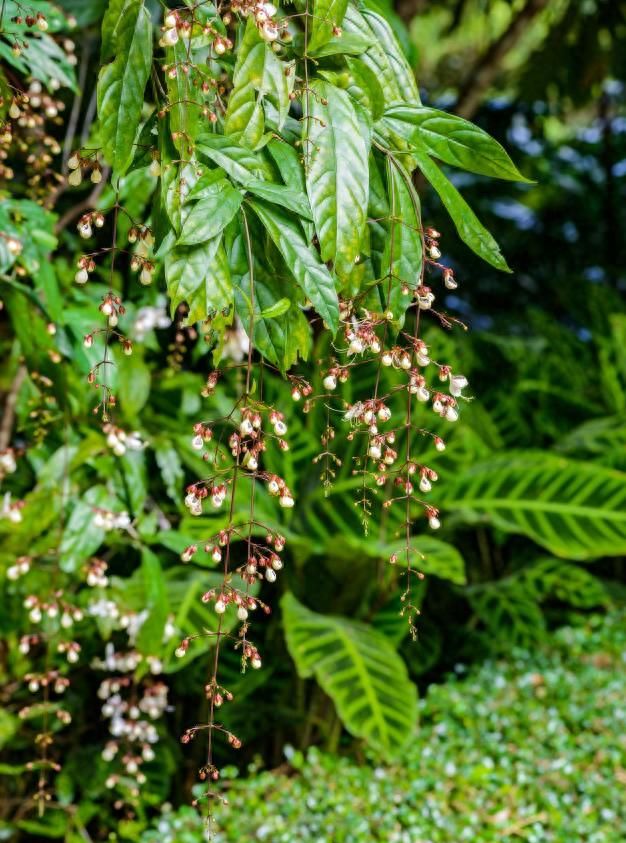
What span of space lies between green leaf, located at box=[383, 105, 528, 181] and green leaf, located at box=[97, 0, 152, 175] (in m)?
0.23

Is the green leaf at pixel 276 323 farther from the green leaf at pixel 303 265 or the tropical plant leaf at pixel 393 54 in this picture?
the tropical plant leaf at pixel 393 54

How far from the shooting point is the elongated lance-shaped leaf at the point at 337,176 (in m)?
0.84

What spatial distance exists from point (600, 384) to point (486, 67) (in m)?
1.22

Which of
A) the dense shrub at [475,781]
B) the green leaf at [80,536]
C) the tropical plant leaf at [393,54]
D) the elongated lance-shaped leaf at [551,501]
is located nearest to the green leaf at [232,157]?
the tropical plant leaf at [393,54]

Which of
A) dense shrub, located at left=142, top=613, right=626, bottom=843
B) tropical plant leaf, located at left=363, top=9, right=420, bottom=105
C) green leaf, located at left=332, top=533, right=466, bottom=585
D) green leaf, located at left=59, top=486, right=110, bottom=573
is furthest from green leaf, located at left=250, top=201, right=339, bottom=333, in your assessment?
dense shrub, located at left=142, top=613, right=626, bottom=843

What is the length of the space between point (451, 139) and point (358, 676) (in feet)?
4.90

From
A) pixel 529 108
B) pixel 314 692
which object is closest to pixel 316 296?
pixel 314 692

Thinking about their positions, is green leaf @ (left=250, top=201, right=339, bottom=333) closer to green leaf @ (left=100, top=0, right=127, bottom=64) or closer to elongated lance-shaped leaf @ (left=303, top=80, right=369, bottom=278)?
elongated lance-shaped leaf @ (left=303, top=80, right=369, bottom=278)

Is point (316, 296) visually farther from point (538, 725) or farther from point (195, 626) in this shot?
point (538, 725)

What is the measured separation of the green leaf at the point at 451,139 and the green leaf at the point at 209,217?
20 centimetres

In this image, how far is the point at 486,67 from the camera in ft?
11.1

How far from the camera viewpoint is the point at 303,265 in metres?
0.84

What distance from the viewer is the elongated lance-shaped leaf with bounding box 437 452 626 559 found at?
2.47 meters

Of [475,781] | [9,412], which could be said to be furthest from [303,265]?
[475,781]
